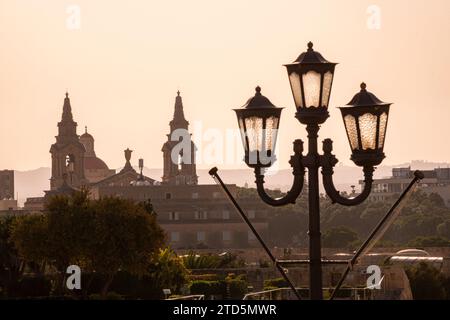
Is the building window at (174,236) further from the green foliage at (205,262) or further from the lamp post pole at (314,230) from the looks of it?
the lamp post pole at (314,230)

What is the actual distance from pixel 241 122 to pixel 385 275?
44542mm

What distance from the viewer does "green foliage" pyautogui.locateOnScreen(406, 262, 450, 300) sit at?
82.9 metres

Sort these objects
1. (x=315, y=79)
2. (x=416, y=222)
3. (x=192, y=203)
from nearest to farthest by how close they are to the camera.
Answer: (x=315, y=79) < (x=192, y=203) < (x=416, y=222)

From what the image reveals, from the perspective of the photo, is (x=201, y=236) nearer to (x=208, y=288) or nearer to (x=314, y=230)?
(x=208, y=288)

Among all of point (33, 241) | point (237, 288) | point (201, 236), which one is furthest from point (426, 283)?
point (201, 236)

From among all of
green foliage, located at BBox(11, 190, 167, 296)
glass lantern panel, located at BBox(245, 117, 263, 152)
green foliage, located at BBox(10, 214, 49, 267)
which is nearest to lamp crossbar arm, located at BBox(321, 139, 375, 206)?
glass lantern panel, located at BBox(245, 117, 263, 152)

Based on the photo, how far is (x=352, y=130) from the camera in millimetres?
16875

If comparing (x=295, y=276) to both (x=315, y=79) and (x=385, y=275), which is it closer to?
(x=385, y=275)

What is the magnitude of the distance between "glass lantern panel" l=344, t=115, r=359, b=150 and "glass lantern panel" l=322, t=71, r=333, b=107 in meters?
0.38

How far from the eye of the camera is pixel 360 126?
55.3 ft

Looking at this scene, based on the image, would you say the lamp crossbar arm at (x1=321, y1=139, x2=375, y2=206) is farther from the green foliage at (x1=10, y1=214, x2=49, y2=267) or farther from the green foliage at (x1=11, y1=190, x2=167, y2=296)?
the green foliage at (x1=10, y1=214, x2=49, y2=267)

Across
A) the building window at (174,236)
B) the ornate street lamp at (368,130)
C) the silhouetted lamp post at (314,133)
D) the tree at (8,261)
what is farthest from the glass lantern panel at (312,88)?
the building window at (174,236)

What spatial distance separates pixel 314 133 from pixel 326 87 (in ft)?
1.60
